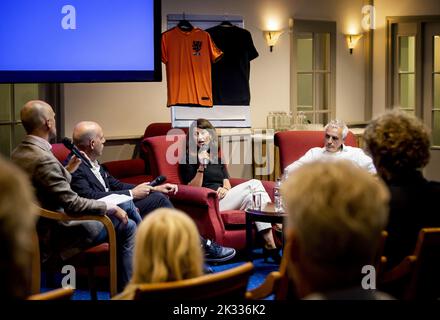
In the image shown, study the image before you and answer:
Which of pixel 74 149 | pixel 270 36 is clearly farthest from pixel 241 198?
pixel 270 36

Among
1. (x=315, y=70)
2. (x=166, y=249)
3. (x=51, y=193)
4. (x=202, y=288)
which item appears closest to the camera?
(x=166, y=249)

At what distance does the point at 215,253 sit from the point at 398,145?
282cm

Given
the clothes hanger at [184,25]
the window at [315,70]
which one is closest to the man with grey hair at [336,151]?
the clothes hanger at [184,25]

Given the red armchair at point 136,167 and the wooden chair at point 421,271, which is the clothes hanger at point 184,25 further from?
the wooden chair at point 421,271

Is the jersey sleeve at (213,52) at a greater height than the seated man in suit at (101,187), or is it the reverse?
the jersey sleeve at (213,52)

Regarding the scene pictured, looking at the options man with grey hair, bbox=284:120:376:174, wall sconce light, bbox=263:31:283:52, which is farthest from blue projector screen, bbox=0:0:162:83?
wall sconce light, bbox=263:31:283:52

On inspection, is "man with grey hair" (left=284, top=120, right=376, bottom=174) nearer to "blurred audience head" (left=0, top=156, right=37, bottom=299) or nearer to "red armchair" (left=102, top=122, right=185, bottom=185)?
"red armchair" (left=102, top=122, right=185, bottom=185)

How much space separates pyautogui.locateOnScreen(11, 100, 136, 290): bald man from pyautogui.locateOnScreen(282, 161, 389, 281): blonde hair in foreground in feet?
9.03

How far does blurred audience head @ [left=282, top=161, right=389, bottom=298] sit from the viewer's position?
162 cm

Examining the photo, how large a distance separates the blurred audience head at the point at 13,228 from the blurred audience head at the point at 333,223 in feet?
2.01

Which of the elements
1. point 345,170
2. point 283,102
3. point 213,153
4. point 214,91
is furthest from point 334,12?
point 345,170

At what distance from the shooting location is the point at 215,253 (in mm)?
5590

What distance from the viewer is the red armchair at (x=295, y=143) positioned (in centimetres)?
650

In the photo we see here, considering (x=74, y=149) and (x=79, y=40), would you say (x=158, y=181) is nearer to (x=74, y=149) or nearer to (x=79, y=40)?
(x=74, y=149)
